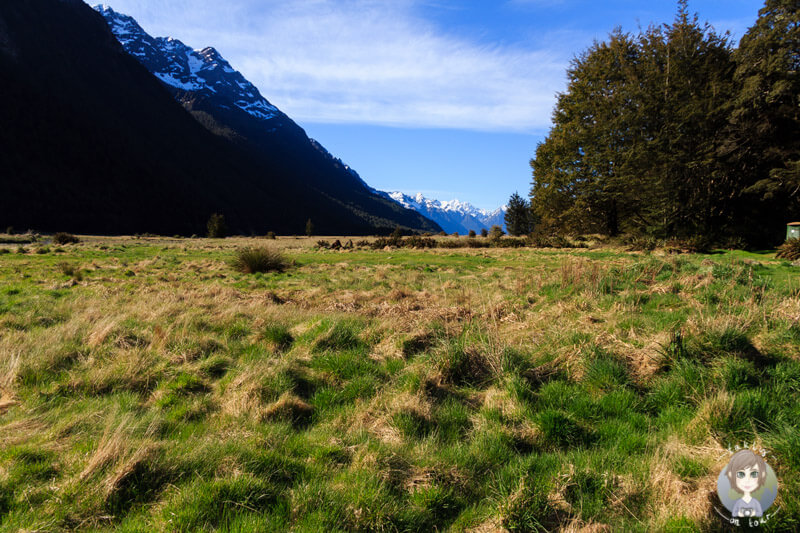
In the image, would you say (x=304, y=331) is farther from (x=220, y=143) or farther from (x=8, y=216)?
(x=220, y=143)

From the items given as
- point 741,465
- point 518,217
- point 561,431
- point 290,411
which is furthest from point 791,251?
point 518,217

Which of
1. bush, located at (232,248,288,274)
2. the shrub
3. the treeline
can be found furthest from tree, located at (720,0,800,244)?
bush, located at (232,248,288,274)

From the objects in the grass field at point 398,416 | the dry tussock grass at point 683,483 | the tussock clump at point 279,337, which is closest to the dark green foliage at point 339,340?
the grass field at point 398,416

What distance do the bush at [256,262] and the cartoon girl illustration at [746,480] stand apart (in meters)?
18.7

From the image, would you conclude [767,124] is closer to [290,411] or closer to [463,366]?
[463,366]

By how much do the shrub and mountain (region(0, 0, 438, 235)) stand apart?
131 metres

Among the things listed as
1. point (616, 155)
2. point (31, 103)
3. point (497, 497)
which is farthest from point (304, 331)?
point (31, 103)

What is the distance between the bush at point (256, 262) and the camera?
1858cm

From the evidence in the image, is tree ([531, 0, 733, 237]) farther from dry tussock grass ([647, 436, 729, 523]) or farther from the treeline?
dry tussock grass ([647, 436, 729, 523])

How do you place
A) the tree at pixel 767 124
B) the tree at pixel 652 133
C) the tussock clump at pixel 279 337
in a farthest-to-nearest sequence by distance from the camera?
the tree at pixel 652 133
the tree at pixel 767 124
the tussock clump at pixel 279 337

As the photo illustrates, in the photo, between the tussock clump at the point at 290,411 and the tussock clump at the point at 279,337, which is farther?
the tussock clump at the point at 279,337

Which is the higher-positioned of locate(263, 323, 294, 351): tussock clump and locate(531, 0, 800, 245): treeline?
locate(531, 0, 800, 245): treeline

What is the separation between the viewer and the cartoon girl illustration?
2409 millimetres

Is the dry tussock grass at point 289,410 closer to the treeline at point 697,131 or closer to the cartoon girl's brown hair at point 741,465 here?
the cartoon girl's brown hair at point 741,465
